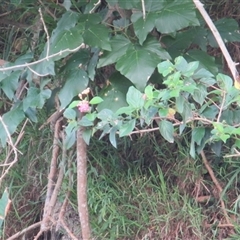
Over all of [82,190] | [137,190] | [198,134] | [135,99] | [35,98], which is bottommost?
[137,190]

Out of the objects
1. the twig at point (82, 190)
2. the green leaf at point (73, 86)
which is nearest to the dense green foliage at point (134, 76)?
the green leaf at point (73, 86)

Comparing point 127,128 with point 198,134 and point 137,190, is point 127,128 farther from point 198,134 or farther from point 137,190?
point 137,190

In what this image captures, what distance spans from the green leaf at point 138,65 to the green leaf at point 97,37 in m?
0.06

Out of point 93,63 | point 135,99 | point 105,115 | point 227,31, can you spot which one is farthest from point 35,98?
point 227,31

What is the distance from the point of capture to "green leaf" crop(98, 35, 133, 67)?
1.70 metres

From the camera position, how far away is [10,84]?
184 cm

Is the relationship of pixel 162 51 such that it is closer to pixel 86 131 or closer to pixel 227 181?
pixel 86 131

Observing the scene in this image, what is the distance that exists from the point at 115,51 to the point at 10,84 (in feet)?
1.25

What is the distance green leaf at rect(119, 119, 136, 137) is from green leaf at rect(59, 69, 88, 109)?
0.29m

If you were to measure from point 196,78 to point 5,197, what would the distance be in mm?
606

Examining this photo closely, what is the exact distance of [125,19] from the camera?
6.01 feet

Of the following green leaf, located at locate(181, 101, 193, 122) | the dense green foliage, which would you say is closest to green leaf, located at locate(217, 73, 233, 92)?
the dense green foliage

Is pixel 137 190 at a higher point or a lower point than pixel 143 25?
lower

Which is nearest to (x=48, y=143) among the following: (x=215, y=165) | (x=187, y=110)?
(x=215, y=165)
